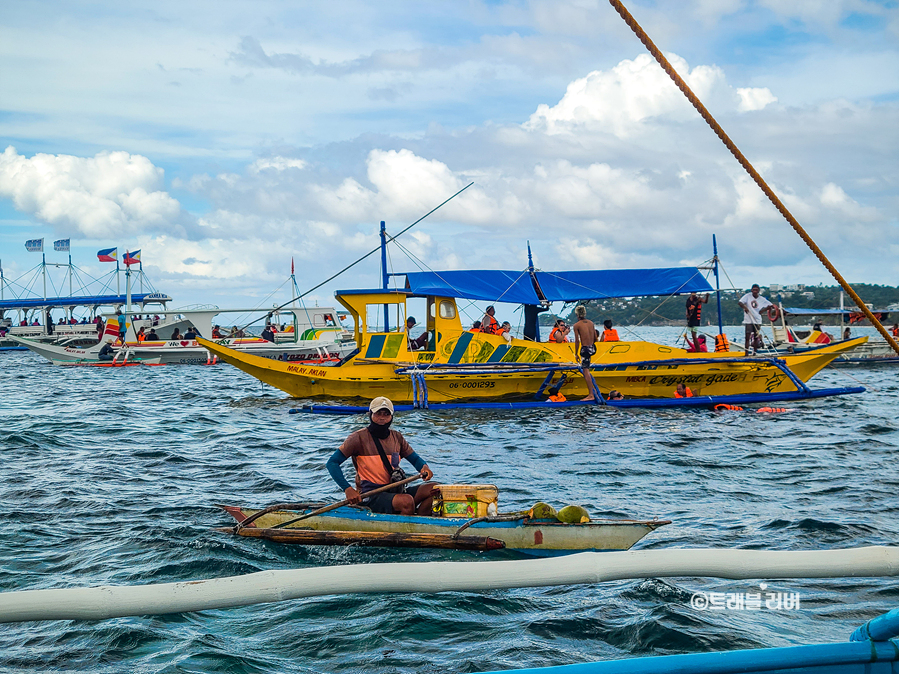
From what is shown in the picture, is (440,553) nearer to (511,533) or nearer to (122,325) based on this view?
(511,533)

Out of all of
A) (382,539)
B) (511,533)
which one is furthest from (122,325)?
(511,533)

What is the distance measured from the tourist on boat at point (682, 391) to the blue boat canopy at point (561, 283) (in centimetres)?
269

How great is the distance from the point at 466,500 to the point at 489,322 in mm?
14321

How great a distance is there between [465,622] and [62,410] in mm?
19751

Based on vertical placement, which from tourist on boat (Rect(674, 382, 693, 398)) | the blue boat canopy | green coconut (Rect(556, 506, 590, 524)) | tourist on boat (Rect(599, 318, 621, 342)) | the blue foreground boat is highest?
the blue boat canopy

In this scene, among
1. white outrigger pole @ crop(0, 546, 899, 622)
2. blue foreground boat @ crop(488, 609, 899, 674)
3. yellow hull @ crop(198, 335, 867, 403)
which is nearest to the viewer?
blue foreground boat @ crop(488, 609, 899, 674)

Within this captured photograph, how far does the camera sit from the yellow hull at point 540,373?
20.4 meters

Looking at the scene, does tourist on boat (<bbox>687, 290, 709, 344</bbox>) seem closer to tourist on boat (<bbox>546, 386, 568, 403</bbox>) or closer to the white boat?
tourist on boat (<bbox>546, 386, 568, 403</bbox>)

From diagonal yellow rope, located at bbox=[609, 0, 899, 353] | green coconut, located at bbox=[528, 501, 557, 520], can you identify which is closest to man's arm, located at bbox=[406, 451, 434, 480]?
green coconut, located at bbox=[528, 501, 557, 520]

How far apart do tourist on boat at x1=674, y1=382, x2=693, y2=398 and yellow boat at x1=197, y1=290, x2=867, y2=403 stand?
0.41 ft

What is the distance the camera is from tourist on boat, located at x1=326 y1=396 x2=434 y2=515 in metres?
8.42

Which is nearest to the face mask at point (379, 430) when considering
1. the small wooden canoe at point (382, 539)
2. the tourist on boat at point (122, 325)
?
the small wooden canoe at point (382, 539)

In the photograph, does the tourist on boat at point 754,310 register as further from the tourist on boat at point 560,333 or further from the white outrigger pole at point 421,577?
the white outrigger pole at point 421,577

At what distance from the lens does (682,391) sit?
2073 centimetres
